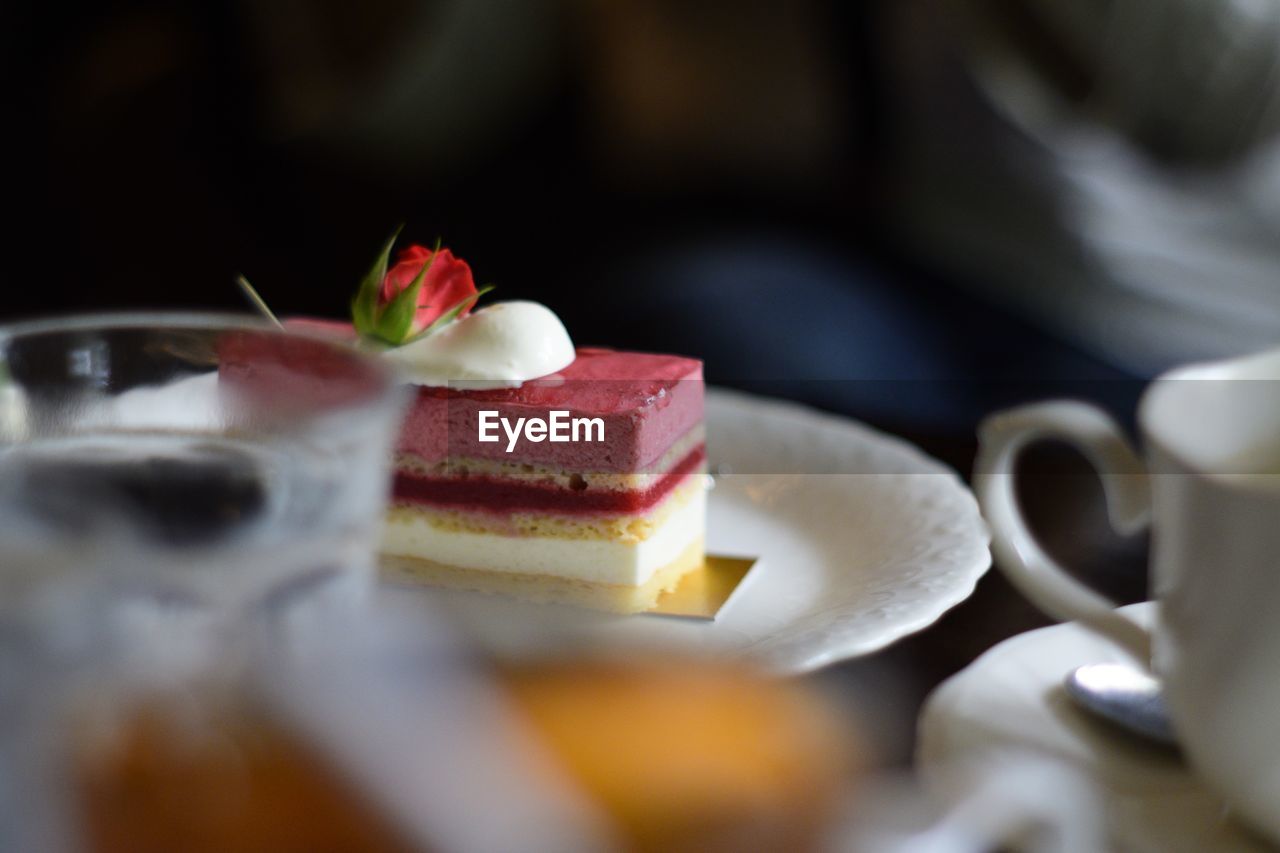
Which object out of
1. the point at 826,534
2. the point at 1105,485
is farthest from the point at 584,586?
the point at 1105,485

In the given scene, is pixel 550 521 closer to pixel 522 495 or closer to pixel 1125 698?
pixel 522 495

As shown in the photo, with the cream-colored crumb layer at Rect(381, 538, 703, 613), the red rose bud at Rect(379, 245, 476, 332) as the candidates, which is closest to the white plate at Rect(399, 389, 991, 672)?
the cream-colored crumb layer at Rect(381, 538, 703, 613)

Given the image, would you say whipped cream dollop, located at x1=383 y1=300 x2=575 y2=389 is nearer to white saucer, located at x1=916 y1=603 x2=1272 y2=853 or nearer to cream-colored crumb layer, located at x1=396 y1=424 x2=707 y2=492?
cream-colored crumb layer, located at x1=396 y1=424 x2=707 y2=492

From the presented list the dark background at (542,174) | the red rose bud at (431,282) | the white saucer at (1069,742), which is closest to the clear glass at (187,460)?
the white saucer at (1069,742)

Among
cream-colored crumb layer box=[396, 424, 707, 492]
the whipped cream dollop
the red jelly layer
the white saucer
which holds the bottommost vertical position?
the red jelly layer

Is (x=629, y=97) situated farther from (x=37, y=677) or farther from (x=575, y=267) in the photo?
(x=37, y=677)

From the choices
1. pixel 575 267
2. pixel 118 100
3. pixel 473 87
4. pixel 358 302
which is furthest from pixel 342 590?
pixel 118 100

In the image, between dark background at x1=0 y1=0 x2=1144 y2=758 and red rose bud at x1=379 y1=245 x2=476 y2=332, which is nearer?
red rose bud at x1=379 y1=245 x2=476 y2=332
